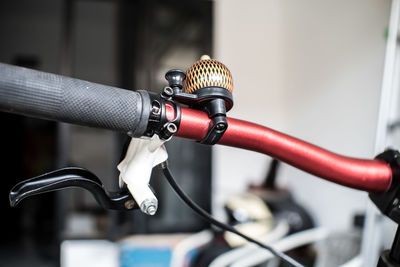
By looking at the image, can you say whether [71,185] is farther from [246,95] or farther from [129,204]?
[246,95]

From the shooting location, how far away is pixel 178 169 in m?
2.10

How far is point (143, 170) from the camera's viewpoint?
0.34 m

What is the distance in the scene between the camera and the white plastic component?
0.33m

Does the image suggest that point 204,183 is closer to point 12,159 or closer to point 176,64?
point 176,64

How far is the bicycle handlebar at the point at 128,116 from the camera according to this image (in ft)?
0.86

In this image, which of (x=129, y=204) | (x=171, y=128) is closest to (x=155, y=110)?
(x=171, y=128)

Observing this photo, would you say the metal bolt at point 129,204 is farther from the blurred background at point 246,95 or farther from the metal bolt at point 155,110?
the blurred background at point 246,95

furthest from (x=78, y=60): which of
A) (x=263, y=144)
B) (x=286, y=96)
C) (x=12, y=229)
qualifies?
(x=263, y=144)

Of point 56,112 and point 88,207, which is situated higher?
point 56,112

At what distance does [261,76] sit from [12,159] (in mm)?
2932

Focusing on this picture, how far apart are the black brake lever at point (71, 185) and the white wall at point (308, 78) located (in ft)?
4.07

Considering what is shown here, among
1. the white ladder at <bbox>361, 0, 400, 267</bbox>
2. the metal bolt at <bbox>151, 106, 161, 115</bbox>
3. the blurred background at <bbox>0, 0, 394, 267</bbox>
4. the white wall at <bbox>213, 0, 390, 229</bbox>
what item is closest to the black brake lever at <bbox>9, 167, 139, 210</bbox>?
the metal bolt at <bbox>151, 106, 161, 115</bbox>

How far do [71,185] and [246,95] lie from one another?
2011mm

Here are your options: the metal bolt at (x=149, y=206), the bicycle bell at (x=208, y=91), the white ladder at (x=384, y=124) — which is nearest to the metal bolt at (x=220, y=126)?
the bicycle bell at (x=208, y=91)
